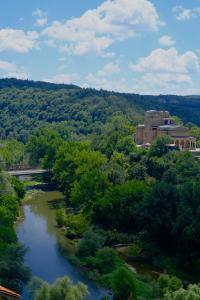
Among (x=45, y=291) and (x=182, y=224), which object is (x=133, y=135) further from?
(x=45, y=291)

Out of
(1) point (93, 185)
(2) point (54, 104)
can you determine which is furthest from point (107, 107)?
(1) point (93, 185)

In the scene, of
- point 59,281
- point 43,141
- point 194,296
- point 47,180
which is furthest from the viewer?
point 43,141

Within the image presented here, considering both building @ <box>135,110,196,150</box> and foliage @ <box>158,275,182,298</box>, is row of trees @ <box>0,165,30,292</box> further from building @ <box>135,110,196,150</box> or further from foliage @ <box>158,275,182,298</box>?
building @ <box>135,110,196,150</box>

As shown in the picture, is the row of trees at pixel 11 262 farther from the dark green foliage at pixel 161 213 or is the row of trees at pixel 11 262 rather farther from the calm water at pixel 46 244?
the dark green foliage at pixel 161 213

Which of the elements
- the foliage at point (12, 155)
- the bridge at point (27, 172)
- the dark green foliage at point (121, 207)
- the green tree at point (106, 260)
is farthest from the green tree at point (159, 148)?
the foliage at point (12, 155)

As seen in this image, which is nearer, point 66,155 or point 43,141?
point 66,155

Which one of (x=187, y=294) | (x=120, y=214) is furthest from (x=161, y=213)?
(x=187, y=294)

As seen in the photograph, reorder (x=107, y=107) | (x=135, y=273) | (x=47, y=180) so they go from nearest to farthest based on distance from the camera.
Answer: (x=135, y=273) < (x=47, y=180) < (x=107, y=107)

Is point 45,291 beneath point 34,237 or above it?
above
